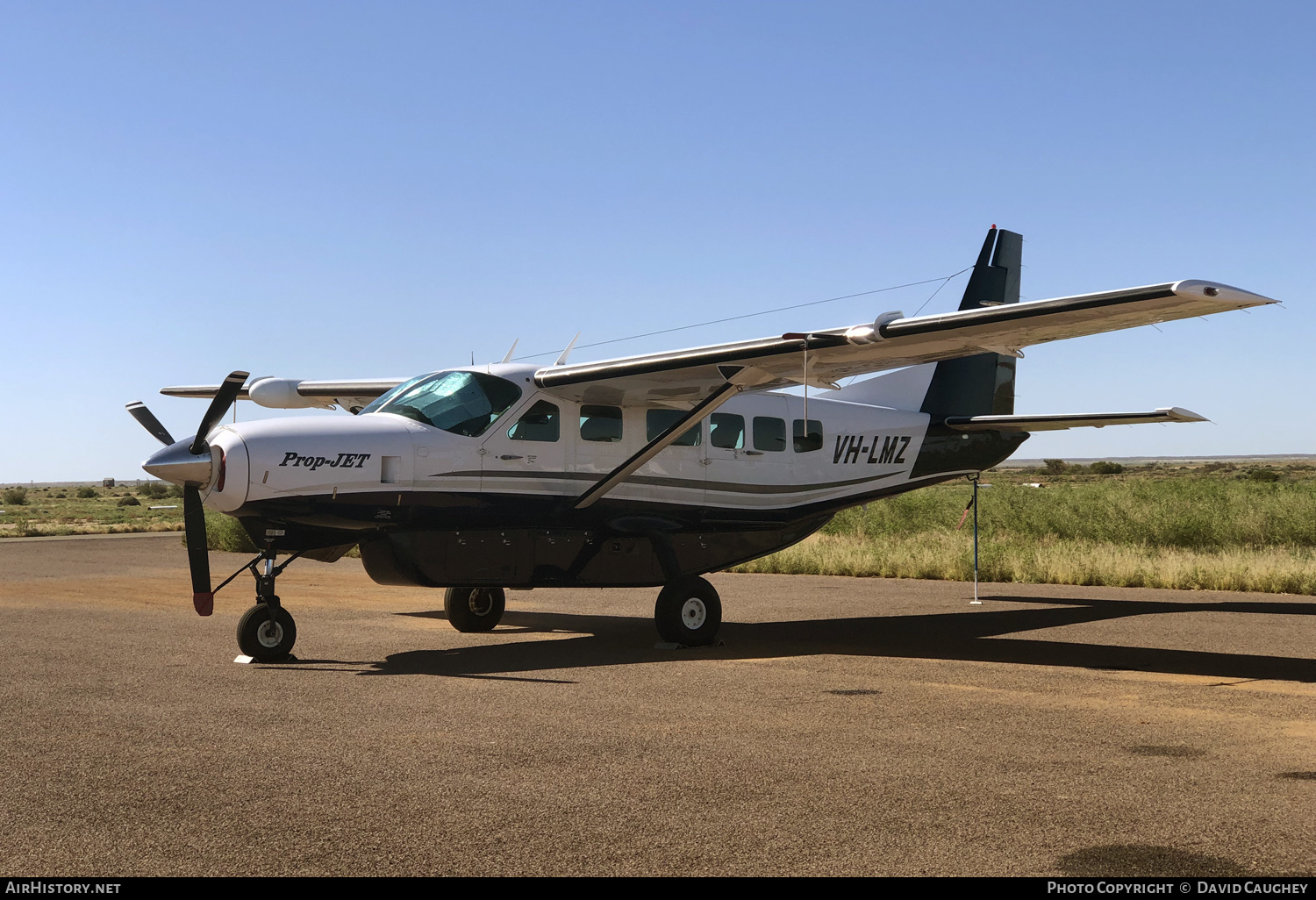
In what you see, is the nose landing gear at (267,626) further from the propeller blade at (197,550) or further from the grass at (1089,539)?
the grass at (1089,539)

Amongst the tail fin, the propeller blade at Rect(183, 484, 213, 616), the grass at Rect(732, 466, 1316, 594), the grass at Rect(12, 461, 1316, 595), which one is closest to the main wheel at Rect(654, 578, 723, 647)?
the propeller blade at Rect(183, 484, 213, 616)

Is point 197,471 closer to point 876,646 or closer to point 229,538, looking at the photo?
point 876,646

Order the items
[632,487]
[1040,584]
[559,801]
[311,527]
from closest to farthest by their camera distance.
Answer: [559,801], [311,527], [632,487], [1040,584]

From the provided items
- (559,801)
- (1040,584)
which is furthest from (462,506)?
(1040,584)

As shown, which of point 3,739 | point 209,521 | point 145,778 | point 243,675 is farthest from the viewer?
point 209,521

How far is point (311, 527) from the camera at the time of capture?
10.8 metres

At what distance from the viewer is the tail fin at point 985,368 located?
15883 millimetres

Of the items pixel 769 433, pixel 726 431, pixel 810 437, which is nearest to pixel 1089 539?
pixel 810 437

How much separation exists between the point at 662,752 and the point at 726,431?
24.3 ft

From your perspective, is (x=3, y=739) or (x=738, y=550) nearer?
(x=3, y=739)

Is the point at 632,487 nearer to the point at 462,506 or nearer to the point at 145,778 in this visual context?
the point at 462,506

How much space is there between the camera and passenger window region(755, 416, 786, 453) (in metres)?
13.9

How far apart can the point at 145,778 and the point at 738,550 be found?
8554 millimetres

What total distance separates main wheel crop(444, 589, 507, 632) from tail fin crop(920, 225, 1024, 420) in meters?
6.82
